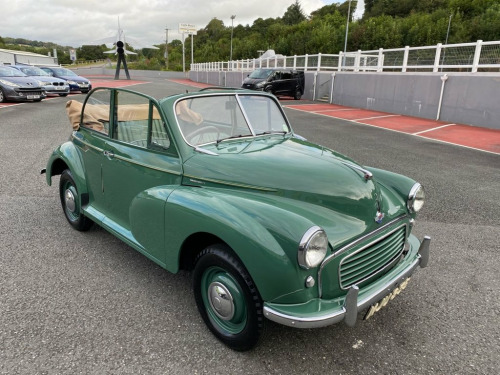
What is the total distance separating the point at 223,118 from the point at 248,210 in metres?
1.21

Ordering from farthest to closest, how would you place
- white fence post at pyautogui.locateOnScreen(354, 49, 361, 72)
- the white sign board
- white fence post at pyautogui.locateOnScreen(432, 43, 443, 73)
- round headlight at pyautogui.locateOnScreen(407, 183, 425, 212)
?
the white sign board < white fence post at pyautogui.locateOnScreen(354, 49, 361, 72) < white fence post at pyautogui.locateOnScreen(432, 43, 443, 73) < round headlight at pyautogui.locateOnScreen(407, 183, 425, 212)

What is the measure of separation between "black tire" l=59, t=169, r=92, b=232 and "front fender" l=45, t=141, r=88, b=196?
112 millimetres

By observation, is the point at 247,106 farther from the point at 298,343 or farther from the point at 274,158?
the point at 298,343

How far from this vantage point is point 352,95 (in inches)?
723

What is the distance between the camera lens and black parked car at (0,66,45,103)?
48.6 feet

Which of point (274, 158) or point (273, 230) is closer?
point (273, 230)

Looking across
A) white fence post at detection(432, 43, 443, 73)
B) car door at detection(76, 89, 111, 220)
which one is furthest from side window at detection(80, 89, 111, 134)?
white fence post at detection(432, 43, 443, 73)

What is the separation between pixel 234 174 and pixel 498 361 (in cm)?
206

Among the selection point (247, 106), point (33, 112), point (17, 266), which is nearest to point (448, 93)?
point (247, 106)

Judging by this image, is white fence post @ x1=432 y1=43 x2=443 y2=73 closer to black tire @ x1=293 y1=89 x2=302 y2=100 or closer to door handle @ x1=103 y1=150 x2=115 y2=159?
black tire @ x1=293 y1=89 x2=302 y2=100

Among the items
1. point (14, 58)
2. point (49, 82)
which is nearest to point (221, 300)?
point (49, 82)

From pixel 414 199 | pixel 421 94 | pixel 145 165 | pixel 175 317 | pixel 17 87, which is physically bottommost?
pixel 175 317

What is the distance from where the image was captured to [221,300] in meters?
2.34

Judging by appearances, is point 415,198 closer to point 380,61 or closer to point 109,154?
point 109,154
